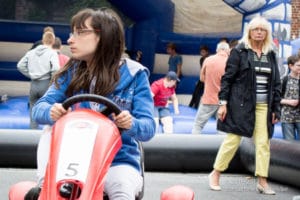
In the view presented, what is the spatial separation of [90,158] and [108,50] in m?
Result: 0.57

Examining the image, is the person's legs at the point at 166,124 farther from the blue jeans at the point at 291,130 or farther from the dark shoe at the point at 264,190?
the dark shoe at the point at 264,190

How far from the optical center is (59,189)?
2137 mm

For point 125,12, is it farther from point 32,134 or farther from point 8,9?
point 32,134

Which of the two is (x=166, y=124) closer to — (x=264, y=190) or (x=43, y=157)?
(x=264, y=190)

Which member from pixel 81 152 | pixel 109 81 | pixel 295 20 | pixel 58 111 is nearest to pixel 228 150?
pixel 109 81

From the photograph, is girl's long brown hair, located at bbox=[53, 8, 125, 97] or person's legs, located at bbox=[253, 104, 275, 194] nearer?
girl's long brown hair, located at bbox=[53, 8, 125, 97]

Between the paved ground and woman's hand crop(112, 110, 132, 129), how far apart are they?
1970mm

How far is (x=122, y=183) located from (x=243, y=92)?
2314mm

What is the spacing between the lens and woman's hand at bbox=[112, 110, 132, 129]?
2.39 m

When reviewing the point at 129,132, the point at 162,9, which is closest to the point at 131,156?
the point at 129,132

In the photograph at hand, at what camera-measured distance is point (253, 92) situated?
4539mm

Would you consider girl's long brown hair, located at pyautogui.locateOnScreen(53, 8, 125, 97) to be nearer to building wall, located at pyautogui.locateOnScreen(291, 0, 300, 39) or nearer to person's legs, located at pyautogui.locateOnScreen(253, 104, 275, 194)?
person's legs, located at pyautogui.locateOnScreen(253, 104, 275, 194)

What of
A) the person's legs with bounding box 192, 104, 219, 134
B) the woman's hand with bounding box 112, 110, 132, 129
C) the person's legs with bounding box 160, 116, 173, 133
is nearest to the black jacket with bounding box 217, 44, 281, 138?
the woman's hand with bounding box 112, 110, 132, 129

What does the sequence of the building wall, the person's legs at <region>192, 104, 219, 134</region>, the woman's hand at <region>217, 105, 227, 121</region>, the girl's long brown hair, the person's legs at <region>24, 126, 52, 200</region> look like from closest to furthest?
1. the person's legs at <region>24, 126, 52, 200</region>
2. the girl's long brown hair
3. the woman's hand at <region>217, 105, 227, 121</region>
4. the person's legs at <region>192, 104, 219, 134</region>
5. the building wall
